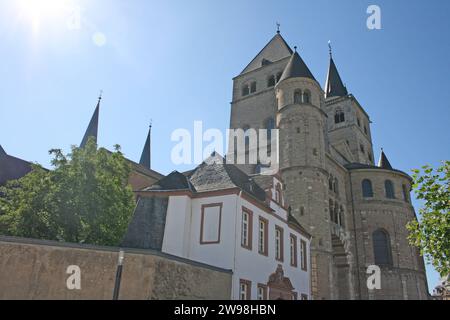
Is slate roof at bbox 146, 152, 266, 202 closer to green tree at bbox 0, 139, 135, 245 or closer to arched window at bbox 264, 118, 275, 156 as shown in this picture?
green tree at bbox 0, 139, 135, 245

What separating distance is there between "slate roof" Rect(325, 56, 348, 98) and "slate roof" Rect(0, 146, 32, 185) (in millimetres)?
40504

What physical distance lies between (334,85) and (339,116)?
24.7 feet

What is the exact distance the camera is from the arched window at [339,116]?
5139cm

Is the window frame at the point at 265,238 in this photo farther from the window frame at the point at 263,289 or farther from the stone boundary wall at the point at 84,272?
the stone boundary wall at the point at 84,272

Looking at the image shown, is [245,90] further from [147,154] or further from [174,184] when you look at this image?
[174,184]

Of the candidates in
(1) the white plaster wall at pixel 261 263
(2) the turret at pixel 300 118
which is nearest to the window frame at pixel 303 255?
(1) the white plaster wall at pixel 261 263

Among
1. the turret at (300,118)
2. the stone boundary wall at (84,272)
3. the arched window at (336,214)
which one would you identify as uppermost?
the turret at (300,118)

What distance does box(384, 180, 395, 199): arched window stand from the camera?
37562mm

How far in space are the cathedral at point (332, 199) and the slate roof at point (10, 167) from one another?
18.7 meters

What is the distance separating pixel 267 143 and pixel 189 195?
20.6 meters

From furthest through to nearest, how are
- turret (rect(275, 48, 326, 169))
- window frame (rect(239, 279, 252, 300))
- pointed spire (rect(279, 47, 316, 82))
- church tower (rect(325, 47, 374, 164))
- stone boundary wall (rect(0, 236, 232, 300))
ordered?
church tower (rect(325, 47, 374, 164)) → pointed spire (rect(279, 47, 316, 82)) → turret (rect(275, 48, 326, 169)) → window frame (rect(239, 279, 252, 300)) → stone boundary wall (rect(0, 236, 232, 300))

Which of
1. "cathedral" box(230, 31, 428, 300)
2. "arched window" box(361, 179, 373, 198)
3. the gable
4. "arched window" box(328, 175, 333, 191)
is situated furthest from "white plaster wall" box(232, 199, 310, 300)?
the gable

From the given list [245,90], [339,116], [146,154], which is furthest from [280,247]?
[146,154]

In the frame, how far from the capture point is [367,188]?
3791 centimetres
